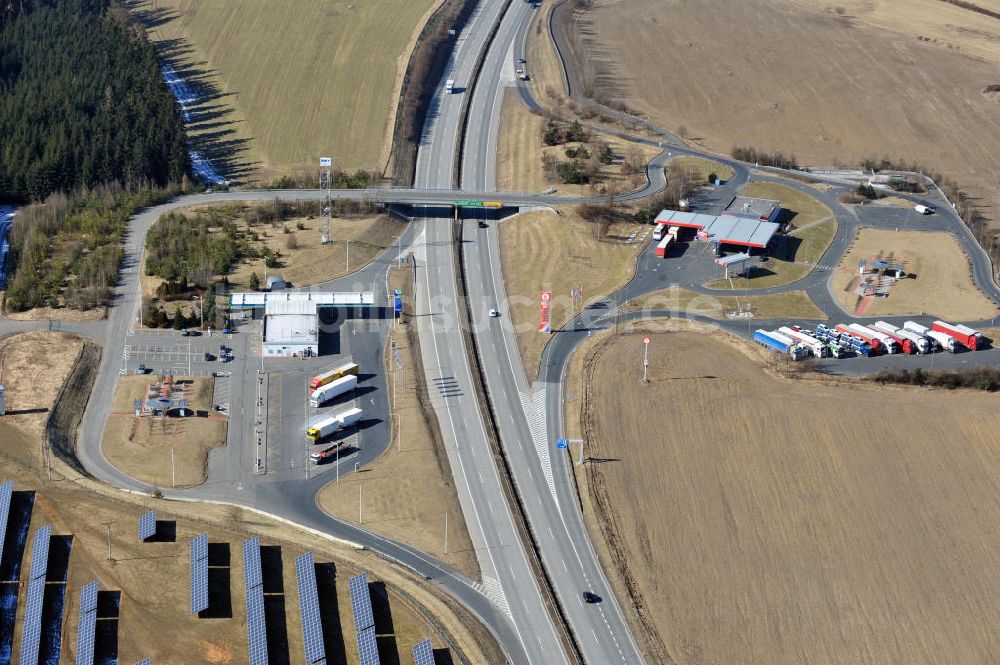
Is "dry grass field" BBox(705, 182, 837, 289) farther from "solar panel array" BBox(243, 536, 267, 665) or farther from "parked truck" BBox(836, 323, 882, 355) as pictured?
"solar panel array" BBox(243, 536, 267, 665)

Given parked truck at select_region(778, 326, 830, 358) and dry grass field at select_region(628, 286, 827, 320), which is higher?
dry grass field at select_region(628, 286, 827, 320)

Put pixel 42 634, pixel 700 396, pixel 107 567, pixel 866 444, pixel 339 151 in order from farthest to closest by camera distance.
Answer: pixel 339 151 < pixel 700 396 < pixel 866 444 < pixel 107 567 < pixel 42 634

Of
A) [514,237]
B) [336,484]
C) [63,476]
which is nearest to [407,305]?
[514,237]

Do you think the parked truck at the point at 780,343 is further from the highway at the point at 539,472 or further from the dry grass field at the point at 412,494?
the dry grass field at the point at 412,494

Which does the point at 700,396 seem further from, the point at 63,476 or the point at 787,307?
the point at 63,476

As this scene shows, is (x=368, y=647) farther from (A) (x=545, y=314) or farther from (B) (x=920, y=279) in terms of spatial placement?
(B) (x=920, y=279)

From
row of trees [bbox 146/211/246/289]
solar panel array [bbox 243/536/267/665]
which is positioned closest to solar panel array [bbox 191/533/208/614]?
solar panel array [bbox 243/536/267/665]
